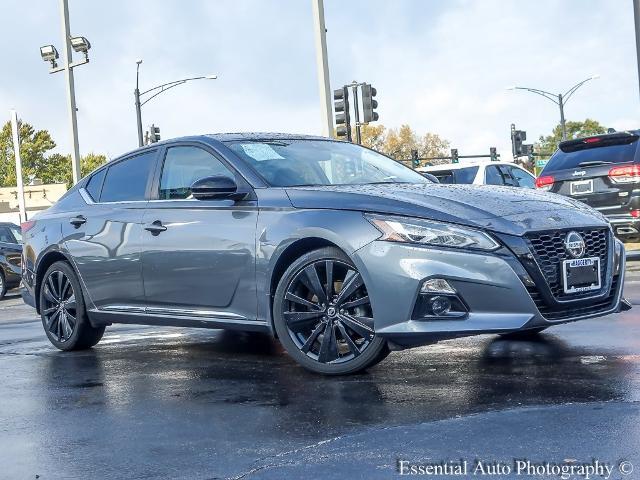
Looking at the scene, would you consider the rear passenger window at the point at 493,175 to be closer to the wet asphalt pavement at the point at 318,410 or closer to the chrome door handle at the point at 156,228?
the wet asphalt pavement at the point at 318,410

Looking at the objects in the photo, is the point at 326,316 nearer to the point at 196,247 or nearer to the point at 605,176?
the point at 196,247

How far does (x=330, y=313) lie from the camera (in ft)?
20.4

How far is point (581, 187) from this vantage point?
1477 centimetres

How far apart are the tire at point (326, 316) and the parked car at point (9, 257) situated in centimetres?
1656

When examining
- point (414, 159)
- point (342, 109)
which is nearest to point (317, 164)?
point (342, 109)

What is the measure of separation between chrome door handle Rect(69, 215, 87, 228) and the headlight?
3.01 metres

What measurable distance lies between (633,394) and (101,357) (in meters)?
4.25

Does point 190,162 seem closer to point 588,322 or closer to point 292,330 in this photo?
point 292,330

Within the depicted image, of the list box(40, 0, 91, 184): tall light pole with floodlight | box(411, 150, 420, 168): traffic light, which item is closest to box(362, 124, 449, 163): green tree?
box(411, 150, 420, 168): traffic light

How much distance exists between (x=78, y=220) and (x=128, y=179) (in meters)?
0.55

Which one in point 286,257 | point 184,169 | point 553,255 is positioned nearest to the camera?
point 553,255

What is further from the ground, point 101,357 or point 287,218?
point 287,218

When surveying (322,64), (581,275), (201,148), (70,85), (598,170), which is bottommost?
(581,275)

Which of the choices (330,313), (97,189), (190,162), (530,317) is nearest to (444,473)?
(530,317)
